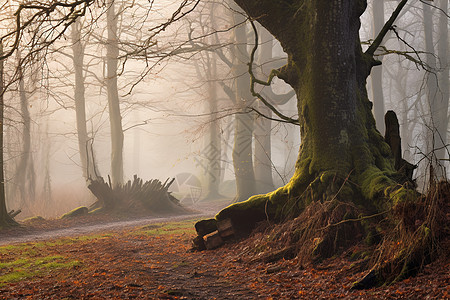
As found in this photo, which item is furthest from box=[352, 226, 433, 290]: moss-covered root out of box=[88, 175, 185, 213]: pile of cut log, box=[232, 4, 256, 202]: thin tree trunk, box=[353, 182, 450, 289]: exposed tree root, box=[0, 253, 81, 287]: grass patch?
box=[232, 4, 256, 202]: thin tree trunk

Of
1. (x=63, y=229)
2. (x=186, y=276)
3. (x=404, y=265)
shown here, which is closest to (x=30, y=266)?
(x=186, y=276)

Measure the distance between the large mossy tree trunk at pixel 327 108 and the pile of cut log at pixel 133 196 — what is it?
10590mm

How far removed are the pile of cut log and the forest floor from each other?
28.0ft

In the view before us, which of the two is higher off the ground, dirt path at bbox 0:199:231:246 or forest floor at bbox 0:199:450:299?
dirt path at bbox 0:199:231:246

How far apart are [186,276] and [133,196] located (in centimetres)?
1188

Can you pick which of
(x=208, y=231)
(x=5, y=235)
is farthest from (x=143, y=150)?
(x=208, y=231)

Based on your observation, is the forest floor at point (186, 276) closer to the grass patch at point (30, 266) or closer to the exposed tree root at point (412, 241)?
the grass patch at point (30, 266)

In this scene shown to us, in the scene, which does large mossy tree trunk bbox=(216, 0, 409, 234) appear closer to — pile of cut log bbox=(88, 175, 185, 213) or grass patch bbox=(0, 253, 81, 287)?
grass patch bbox=(0, 253, 81, 287)

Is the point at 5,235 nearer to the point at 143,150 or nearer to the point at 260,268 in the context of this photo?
the point at 260,268

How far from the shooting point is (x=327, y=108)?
653cm

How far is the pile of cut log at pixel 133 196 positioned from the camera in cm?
1657

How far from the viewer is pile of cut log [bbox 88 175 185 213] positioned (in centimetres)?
1657

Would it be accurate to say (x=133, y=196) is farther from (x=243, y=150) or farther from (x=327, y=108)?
(x=327, y=108)

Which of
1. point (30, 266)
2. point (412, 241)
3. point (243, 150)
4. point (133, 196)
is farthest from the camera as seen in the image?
point (243, 150)
